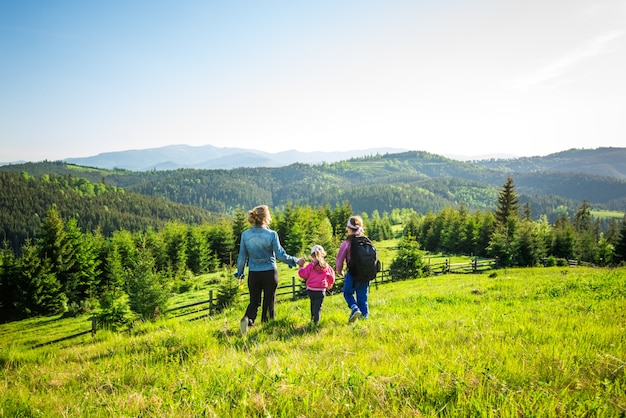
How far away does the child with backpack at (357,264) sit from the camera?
6.41 meters

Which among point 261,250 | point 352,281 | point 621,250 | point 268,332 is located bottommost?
point 621,250

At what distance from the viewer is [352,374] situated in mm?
2820

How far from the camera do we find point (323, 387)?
264 centimetres

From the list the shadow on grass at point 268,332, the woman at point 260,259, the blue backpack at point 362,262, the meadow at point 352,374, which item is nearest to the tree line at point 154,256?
the woman at point 260,259

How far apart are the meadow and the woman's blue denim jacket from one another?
128cm

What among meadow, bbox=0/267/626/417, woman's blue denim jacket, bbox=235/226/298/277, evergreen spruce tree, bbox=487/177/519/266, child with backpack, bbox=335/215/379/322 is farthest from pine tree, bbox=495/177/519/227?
woman's blue denim jacket, bbox=235/226/298/277

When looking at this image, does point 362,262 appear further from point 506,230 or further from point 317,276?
point 506,230

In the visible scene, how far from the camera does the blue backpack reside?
6.40 m

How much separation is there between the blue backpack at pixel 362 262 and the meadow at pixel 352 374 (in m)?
1.15

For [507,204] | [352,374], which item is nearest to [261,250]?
[352,374]

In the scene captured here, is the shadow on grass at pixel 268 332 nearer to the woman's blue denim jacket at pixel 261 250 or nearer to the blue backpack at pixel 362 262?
the woman's blue denim jacket at pixel 261 250

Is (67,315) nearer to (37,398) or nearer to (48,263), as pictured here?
(48,263)

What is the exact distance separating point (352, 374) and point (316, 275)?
3.81 meters

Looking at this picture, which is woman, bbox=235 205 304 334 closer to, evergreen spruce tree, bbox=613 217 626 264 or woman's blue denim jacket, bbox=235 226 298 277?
woman's blue denim jacket, bbox=235 226 298 277
